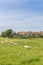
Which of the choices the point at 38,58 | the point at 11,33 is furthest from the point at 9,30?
the point at 38,58

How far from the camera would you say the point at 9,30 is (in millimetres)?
59969

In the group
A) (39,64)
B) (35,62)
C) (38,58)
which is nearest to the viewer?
(39,64)

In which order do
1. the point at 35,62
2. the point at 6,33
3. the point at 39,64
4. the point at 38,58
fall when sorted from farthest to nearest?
1. the point at 6,33
2. the point at 38,58
3. the point at 35,62
4. the point at 39,64

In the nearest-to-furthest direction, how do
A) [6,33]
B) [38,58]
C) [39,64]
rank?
[39,64]
[38,58]
[6,33]

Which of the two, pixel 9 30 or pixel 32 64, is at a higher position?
pixel 9 30

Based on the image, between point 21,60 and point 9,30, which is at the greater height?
point 9,30

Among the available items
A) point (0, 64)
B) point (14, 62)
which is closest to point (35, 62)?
point (14, 62)

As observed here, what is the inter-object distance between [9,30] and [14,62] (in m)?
46.5

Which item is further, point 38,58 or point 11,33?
point 11,33

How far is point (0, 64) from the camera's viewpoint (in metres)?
13.2

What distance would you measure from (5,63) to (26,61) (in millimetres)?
1855

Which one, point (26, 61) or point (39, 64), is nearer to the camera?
point (39, 64)

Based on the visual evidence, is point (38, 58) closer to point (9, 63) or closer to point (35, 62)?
point (35, 62)

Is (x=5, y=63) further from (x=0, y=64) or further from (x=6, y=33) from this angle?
(x=6, y=33)
